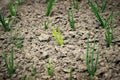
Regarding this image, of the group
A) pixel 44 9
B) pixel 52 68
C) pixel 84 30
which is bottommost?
pixel 52 68

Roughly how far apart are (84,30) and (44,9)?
57 cm

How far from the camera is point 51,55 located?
1.44 meters

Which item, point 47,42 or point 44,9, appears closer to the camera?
point 47,42

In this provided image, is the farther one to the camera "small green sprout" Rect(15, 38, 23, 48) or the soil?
"small green sprout" Rect(15, 38, 23, 48)

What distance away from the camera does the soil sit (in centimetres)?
131

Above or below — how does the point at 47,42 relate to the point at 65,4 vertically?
below

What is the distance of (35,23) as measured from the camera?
1.77 meters

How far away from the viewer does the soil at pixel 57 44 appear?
1308mm

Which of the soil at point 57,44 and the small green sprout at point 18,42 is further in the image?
the small green sprout at point 18,42

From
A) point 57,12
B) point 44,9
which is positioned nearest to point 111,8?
point 57,12

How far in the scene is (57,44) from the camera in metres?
1.53

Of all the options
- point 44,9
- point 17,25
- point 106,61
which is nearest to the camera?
point 106,61

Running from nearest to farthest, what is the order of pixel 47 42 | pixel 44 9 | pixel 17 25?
1. pixel 47 42
2. pixel 17 25
3. pixel 44 9

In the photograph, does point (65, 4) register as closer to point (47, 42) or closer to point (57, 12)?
point (57, 12)
